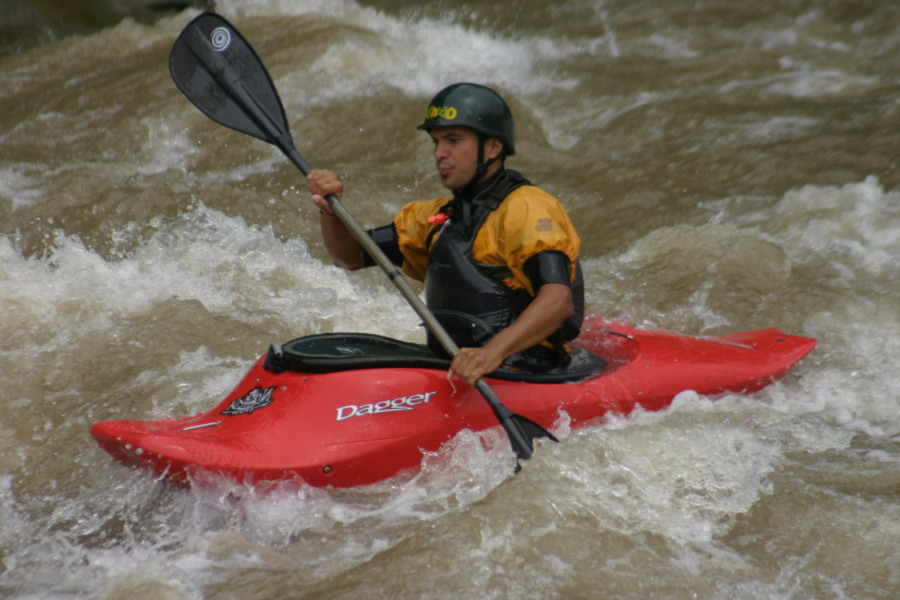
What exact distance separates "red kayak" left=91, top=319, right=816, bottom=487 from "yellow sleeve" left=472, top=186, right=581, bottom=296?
0.39m

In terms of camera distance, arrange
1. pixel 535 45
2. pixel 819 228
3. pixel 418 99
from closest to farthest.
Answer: pixel 819 228 → pixel 418 99 → pixel 535 45

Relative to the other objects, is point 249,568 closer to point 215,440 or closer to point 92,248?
point 215,440

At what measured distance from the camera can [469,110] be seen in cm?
331

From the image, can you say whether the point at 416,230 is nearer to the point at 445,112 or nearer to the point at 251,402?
the point at 445,112

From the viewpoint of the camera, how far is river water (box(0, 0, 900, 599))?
2.91 m

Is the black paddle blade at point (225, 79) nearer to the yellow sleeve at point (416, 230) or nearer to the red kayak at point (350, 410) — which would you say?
the yellow sleeve at point (416, 230)

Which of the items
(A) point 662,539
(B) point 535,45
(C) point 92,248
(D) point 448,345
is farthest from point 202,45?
(B) point 535,45

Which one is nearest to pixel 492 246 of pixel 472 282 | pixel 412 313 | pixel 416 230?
pixel 472 282

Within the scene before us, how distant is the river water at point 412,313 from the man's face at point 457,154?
2.98 feet

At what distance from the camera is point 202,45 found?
3.94 m

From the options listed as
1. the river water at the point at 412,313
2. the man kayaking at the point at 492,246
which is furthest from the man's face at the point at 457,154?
the river water at the point at 412,313

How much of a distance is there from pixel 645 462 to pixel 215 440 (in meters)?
1.42

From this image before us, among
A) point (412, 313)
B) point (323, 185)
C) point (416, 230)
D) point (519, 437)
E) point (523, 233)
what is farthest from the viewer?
point (412, 313)

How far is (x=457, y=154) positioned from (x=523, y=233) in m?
0.39
